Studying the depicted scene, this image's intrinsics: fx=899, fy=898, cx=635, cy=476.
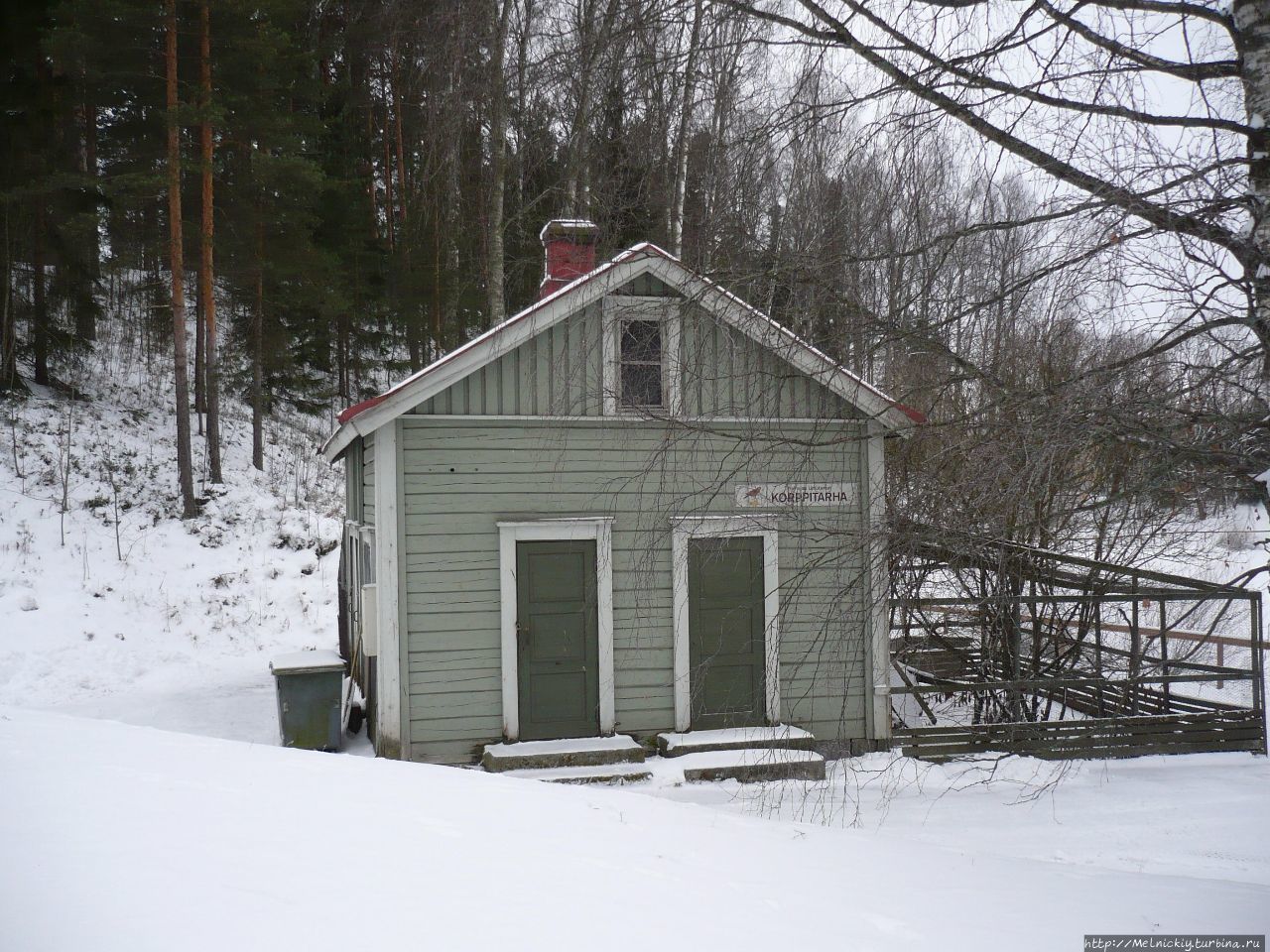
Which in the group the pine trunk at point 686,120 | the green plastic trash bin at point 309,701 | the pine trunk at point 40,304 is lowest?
the green plastic trash bin at point 309,701

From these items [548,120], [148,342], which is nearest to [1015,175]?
[548,120]

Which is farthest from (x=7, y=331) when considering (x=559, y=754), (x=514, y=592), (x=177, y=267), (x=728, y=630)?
(x=728, y=630)

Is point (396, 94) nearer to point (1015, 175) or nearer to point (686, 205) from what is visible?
point (686, 205)

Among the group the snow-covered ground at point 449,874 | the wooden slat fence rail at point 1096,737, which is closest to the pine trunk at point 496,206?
the snow-covered ground at point 449,874

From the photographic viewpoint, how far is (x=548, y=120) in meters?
5.05

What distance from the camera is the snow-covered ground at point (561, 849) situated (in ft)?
10.6

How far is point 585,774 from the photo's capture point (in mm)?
8281

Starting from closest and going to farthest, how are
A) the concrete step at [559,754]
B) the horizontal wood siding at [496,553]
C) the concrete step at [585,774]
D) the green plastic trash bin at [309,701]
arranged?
the concrete step at [585,774], the concrete step at [559,754], the horizontal wood siding at [496,553], the green plastic trash bin at [309,701]

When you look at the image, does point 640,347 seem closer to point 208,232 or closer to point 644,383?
point 644,383

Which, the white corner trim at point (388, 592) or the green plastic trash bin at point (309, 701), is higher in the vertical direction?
the white corner trim at point (388, 592)

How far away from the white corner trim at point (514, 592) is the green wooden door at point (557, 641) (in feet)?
0.18

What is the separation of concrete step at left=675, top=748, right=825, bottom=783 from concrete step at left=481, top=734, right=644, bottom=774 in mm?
508

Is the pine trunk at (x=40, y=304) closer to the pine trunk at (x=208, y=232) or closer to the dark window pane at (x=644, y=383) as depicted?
the pine trunk at (x=208, y=232)

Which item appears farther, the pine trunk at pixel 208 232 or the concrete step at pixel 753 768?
the pine trunk at pixel 208 232
